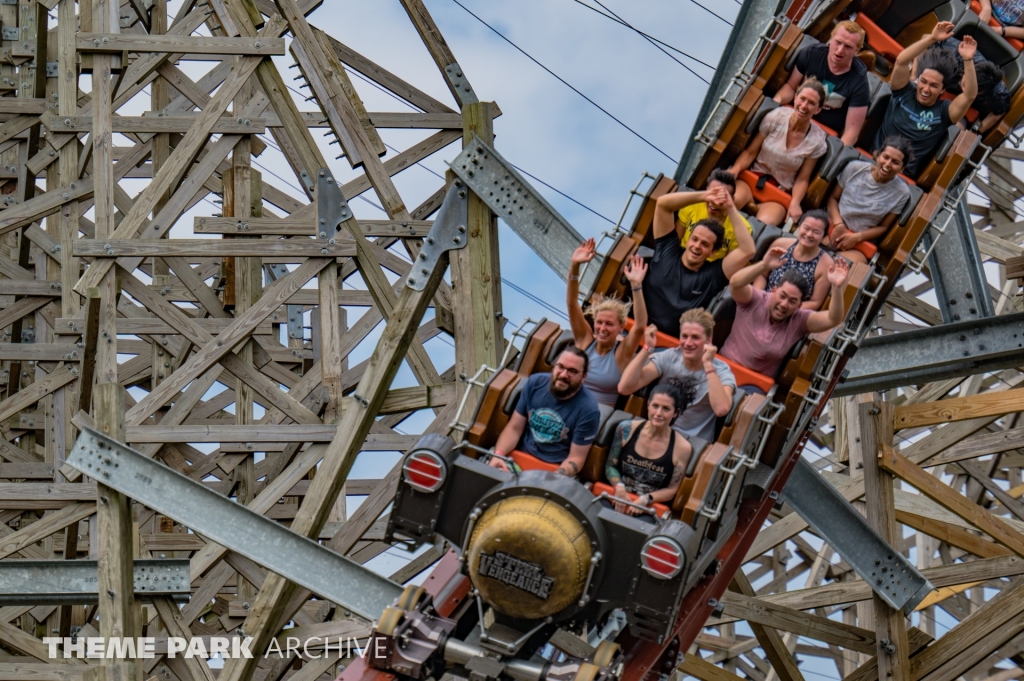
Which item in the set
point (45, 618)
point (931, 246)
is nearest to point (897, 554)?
point (931, 246)

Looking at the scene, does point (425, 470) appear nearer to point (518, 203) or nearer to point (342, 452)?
point (342, 452)

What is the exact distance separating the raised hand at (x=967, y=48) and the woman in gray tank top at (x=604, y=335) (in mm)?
2986

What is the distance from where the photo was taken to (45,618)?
1354 centimetres

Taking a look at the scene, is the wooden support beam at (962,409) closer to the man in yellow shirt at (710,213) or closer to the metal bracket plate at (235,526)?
the man in yellow shirt at (710,213)

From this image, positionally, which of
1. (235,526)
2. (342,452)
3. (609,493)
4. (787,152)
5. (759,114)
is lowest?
(235,526)

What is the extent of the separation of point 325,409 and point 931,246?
4221 mm

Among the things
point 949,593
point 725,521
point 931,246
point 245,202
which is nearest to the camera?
point 725,521

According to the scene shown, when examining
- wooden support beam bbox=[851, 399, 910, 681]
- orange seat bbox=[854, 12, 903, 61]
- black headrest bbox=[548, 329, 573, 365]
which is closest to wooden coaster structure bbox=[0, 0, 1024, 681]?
wooden support beam bbox=[851, 399, 910, 681]

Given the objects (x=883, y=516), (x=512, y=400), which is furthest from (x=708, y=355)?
(x=883, y=516)

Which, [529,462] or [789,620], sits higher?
[789,620]

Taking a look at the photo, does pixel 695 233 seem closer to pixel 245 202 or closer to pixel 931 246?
pixel 931 246

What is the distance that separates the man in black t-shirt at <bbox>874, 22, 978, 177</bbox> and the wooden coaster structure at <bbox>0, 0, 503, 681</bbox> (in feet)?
8.51

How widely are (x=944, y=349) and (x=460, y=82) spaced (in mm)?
3712

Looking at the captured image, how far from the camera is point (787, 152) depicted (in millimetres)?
10516
